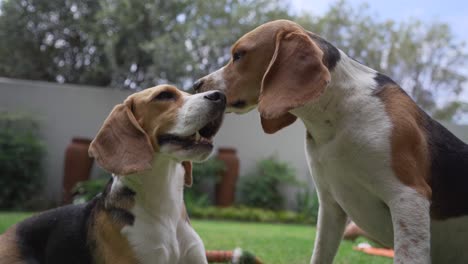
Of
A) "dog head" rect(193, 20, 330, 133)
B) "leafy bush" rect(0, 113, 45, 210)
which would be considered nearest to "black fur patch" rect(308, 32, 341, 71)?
"dog head" rect(193, 20, 330, 133)

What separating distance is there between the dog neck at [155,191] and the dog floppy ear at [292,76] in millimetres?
847

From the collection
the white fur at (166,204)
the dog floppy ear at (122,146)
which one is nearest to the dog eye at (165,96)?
the white fur at (166,204)

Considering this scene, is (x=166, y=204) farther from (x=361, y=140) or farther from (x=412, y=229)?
(x=412, y=229)

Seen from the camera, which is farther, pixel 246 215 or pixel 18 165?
pixel 246 215

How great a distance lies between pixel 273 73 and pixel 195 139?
0.67 m

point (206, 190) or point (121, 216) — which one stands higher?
point (121, 216)

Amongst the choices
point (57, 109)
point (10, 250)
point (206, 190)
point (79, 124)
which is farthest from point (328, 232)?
point (57, 109)

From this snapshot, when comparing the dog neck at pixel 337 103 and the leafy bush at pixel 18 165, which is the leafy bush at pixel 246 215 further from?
A: the dog neck at pixel 337 103

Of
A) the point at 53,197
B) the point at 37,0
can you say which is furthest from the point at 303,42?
the point at 37,0

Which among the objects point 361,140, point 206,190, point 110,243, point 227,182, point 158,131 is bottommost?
point 206,190

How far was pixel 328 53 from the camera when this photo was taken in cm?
289

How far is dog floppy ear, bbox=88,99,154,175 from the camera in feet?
9.28

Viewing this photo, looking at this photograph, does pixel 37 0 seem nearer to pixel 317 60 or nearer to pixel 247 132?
pixel 247 132

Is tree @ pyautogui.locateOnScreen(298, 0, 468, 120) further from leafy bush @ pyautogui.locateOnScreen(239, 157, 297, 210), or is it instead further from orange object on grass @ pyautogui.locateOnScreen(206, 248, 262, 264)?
orange object on grass @ pyautogui.locateOnScreen(206, 248, 262, 264)
